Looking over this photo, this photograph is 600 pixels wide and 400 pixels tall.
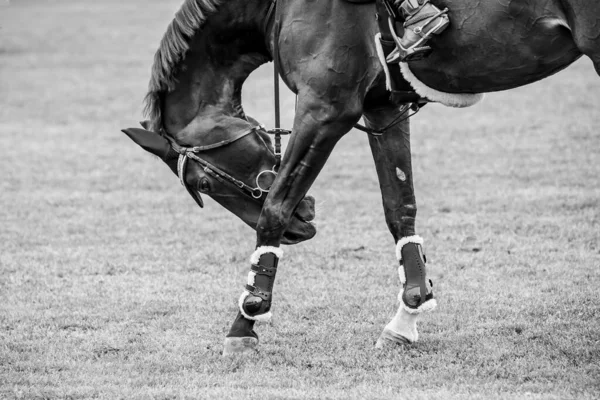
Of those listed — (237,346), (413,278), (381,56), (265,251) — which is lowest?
(413,278)

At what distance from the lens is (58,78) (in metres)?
22.9

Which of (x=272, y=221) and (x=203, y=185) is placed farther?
(x=203, y=185)

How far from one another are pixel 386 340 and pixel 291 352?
0.63m

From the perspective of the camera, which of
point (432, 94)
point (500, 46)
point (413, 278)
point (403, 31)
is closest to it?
point (500, 46)

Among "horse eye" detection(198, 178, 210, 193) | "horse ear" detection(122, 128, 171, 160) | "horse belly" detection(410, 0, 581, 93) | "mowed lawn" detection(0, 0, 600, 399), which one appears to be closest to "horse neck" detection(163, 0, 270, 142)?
"horse ear" detection(122, 128, 171, 160)

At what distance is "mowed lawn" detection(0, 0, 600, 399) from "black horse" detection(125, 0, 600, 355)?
1.70 ft

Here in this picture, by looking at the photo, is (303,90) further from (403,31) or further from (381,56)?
(403,31)

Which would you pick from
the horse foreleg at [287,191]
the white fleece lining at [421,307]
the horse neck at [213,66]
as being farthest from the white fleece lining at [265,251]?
the white fleece lining at [421,307]

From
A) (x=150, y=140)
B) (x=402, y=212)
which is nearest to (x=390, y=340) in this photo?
(x=402, y=212)

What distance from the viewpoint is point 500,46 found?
4.83 metres

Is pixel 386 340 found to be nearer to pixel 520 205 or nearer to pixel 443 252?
pixel 443 252

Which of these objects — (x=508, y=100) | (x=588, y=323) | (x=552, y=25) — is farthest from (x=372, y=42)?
(x=508, y=100)

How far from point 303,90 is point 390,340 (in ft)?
5.68

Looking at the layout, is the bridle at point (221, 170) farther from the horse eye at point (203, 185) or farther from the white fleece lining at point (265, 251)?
the white fleece lining at point (265, 251)
